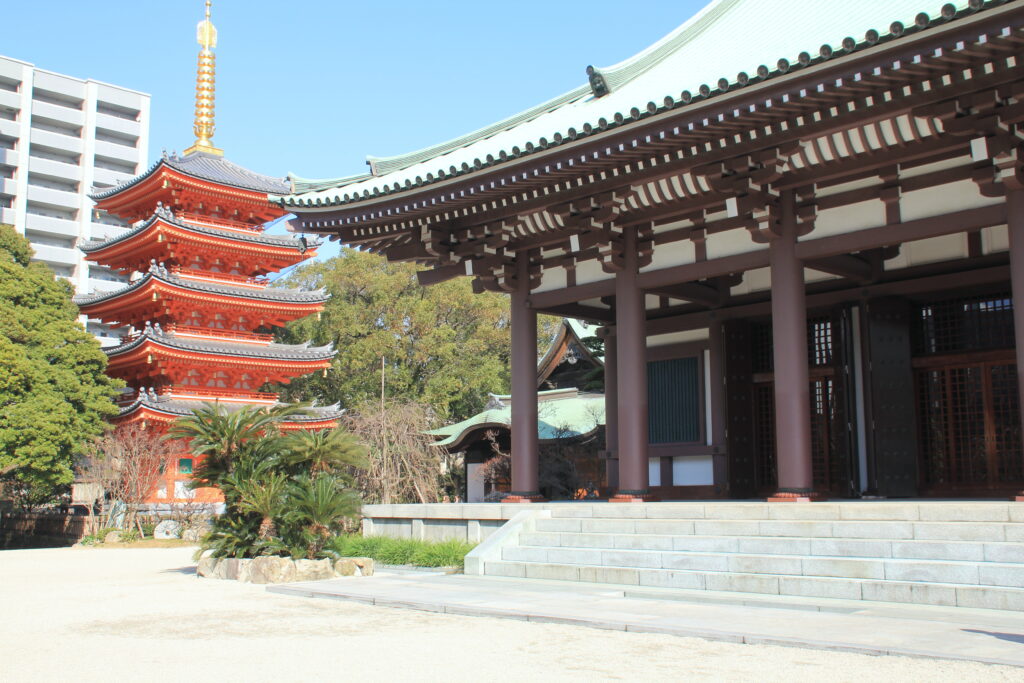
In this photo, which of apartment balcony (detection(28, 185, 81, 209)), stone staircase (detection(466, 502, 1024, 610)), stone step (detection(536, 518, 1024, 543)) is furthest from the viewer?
apartment balcony (detection(28, 185, 81, 209))

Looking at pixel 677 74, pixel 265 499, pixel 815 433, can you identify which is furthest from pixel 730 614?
pixel 677 74

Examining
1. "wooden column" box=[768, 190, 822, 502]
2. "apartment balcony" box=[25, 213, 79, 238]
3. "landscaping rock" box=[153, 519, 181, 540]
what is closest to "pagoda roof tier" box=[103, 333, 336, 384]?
"landscaping rock" box=[153, 519, 181, 540]

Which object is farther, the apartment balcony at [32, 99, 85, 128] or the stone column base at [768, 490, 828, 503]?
the apartment balcony at [32, 99, 85, 128]

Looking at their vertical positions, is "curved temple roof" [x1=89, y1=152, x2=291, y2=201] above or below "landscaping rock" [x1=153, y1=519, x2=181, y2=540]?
above

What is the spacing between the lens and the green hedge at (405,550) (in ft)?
41.9

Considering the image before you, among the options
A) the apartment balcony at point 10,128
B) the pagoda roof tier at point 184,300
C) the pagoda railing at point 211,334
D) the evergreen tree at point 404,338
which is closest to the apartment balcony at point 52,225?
the apartment balcony at point 10,128

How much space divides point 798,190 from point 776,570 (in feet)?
15.6

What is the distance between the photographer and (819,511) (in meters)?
10.1

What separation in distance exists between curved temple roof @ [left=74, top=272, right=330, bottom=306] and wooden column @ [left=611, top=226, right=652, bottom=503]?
2657cm

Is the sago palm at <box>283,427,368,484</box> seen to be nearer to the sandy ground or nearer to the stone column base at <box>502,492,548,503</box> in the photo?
the stone column base at <box>502,492,548,503</box>

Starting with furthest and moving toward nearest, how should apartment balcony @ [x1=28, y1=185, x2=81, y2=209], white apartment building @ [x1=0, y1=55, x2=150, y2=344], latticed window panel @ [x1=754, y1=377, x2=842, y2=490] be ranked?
apartment balcony @ [x1=28, y1=185, x2=81, y2=209], white apartment building @ [x1=0, y1=55, x2=150, y2=344], latticed window panel @ [x1=754, y1=377, x2=842, y2=490]

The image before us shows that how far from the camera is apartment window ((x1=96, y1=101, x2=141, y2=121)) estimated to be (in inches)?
3083

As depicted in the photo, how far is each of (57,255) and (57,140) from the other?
10513 mm

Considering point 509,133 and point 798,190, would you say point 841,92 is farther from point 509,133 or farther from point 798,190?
point 509,133
